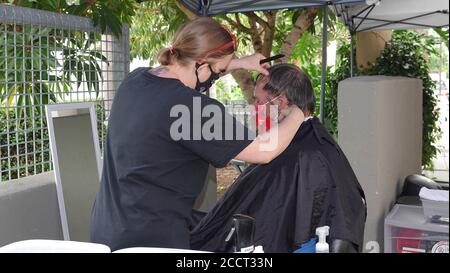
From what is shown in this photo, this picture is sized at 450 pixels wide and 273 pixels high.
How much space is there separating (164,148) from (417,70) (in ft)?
16.4

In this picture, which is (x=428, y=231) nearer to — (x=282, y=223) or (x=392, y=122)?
(x=282, y=223)

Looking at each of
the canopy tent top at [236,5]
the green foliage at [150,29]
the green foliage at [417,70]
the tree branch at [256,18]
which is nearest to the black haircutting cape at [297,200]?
the canopy tent top at [236,5]

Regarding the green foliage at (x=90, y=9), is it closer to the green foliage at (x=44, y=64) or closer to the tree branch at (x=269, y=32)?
the green foliage at (x=44, y=64)

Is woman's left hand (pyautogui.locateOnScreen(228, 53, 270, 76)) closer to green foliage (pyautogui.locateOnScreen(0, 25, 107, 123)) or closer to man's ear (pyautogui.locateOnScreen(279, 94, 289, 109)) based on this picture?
man's ear (pyautogui.locateOnScreen(279, 94, 289, 109))

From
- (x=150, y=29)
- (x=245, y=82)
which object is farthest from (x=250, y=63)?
(x=150, y=29)

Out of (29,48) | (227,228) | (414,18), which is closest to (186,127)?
(227,228)

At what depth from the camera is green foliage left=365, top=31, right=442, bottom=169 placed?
18.4 feet

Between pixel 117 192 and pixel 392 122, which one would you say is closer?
pixel 117 192

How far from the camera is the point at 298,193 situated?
201 cm

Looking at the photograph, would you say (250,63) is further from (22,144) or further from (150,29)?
(150,29)

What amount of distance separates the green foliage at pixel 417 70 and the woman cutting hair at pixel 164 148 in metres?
4.41

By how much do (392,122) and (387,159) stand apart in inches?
9.3

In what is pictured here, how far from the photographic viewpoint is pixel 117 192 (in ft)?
4.97

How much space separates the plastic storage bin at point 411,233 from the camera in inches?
80.1
